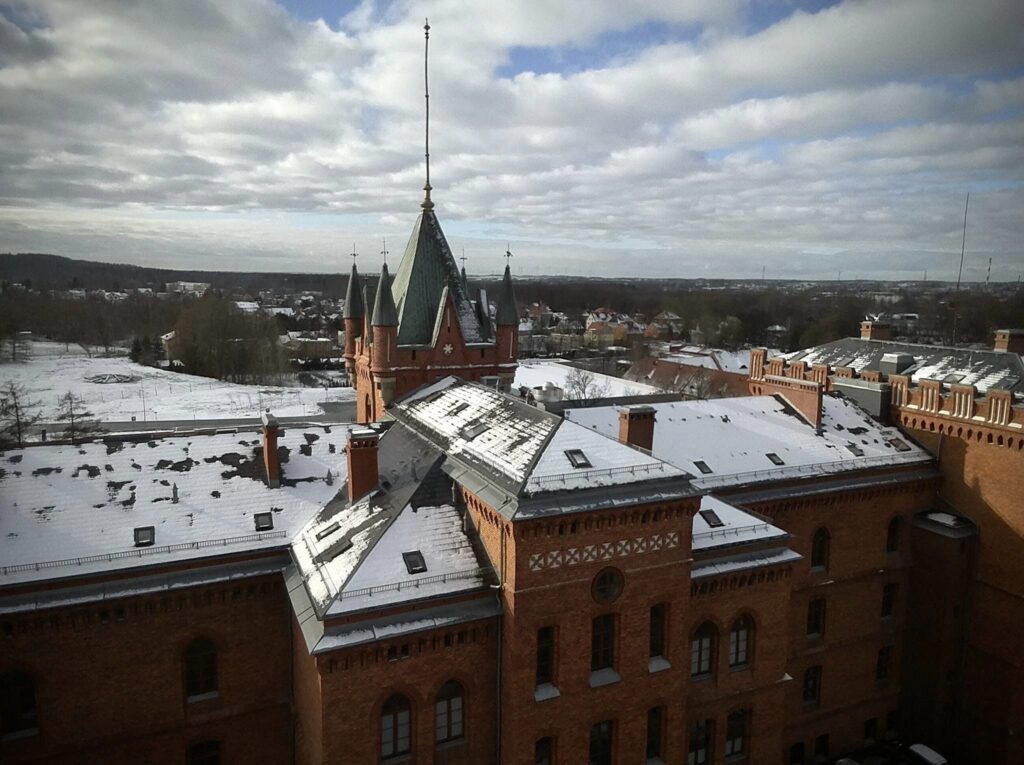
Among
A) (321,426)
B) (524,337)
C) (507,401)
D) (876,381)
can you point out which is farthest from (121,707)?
(524,337)

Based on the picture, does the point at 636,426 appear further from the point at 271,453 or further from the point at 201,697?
the point at 201,697

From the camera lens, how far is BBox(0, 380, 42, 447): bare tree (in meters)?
44.4

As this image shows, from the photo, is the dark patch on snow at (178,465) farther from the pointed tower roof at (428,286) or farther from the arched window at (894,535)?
the arched window at (894,535)

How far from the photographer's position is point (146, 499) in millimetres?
22188

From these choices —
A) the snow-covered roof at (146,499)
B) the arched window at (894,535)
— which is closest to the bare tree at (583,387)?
the arched window at (894,535)

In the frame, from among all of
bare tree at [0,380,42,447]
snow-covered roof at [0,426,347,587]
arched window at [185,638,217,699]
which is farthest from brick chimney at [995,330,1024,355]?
bare tree at [0,380,42,447]

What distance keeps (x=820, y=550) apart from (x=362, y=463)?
2029cm

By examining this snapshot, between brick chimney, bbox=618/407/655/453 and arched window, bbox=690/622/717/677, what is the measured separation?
6.52m

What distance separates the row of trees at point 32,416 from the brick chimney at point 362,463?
1333 inches

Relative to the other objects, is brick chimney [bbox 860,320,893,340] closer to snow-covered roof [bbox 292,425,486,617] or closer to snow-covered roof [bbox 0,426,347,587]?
snow-covered roof [bbox 292,425,486,617]

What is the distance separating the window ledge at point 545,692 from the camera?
1919cm

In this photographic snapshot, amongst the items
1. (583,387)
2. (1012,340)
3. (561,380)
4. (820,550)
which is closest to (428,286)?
(820,550)

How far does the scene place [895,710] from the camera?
3188cm

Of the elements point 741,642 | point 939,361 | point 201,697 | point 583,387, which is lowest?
point 201,697
